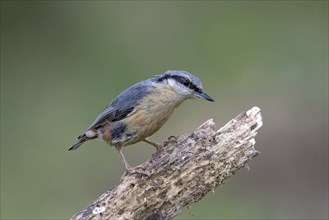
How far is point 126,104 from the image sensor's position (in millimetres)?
6539

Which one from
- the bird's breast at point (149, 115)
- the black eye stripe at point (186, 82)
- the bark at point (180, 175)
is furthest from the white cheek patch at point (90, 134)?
the bark at point (180, 175)

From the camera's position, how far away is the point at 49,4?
16.6 meters

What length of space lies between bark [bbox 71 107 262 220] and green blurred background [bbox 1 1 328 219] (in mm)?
3988

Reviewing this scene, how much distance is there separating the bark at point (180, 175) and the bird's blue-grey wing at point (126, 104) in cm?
80

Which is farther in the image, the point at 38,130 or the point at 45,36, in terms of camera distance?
the point at 45,36

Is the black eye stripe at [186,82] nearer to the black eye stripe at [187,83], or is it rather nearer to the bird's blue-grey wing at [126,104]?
the black eye stripe at [187,83]

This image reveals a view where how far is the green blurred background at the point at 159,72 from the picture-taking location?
34.9ft

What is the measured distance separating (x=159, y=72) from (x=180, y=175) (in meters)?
8.03

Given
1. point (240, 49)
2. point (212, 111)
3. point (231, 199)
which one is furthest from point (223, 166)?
point (240, 49)

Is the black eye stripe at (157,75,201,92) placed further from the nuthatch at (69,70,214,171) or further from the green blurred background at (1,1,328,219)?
the green blurred background at (1,1,328,219)

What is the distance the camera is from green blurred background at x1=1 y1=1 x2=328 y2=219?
34.9ft

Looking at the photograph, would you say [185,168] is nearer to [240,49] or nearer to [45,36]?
[240,49]

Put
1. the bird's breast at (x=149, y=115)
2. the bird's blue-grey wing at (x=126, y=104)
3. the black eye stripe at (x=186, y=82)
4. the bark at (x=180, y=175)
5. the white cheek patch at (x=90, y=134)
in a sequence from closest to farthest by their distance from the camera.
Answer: the bark at (x=180, y=175), the black eye stripe at (x=186, y=82), the bird's breast at (x=149, y=115), the bird's blue-grey wing at (x=126, y=104), the white cheek patch at (x=90, y=134)

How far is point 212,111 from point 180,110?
23.4 inches
